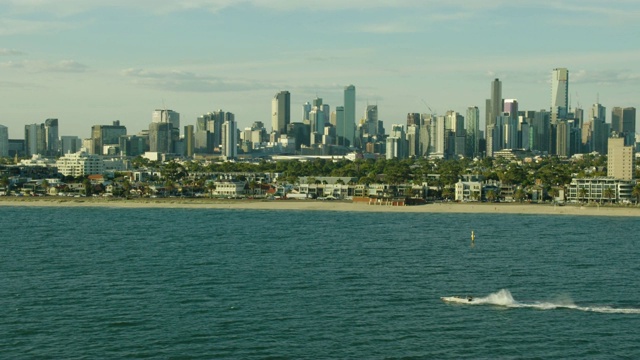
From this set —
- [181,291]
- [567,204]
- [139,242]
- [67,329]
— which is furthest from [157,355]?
[567,204]

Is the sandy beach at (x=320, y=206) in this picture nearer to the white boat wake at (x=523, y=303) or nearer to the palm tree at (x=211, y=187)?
the palm tree at (x=211, y=187)

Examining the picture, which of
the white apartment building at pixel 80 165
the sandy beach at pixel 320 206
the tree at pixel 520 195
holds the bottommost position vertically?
the sandy beach at pixel 320 206

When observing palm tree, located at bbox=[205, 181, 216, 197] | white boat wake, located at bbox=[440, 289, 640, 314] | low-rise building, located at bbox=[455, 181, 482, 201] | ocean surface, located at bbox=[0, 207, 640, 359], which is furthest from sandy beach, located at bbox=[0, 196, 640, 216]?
white boat wake, located at bbox=[440, 289, 640, 314]

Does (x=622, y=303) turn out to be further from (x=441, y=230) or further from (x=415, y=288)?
(x=441, y=230)

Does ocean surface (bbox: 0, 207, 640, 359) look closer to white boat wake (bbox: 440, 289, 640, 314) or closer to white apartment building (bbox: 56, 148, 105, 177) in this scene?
white boat wake (bbox: 440, 289, 640, 314)

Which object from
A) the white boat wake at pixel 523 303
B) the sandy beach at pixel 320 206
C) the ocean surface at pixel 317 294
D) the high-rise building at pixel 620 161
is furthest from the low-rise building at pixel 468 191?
the white boat wake at pixel 523 303
